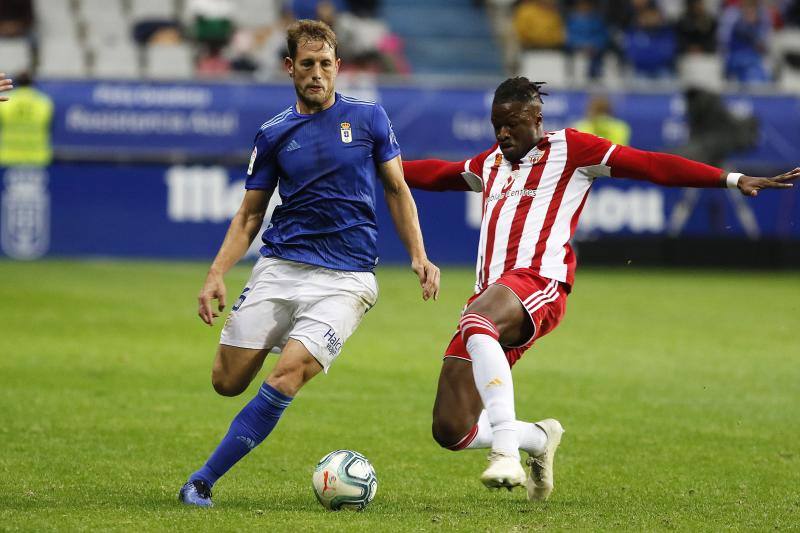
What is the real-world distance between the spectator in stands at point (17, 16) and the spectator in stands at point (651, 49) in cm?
994

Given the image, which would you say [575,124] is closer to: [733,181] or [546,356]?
[546,356]

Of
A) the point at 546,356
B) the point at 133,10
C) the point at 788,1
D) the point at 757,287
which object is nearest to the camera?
the point at 546,356

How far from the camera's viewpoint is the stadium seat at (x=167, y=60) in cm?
2164

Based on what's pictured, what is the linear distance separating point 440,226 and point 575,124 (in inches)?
99.8

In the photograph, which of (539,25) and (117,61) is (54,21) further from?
(539,25)

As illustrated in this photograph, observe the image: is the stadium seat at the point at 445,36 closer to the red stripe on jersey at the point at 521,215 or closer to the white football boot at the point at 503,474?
the red stripe on jersey at the point at 521,215

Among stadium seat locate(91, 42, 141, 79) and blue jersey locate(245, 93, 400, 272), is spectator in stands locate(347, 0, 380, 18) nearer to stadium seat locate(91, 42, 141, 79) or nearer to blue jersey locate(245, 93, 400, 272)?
stadium seat locate(91, 42, 141, 79)

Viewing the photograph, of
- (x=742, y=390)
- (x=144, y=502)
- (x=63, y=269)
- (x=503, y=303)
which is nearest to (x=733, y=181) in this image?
(x=503, y=303)

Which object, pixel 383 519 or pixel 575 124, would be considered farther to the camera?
pixel 575 124

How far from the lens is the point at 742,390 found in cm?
1058

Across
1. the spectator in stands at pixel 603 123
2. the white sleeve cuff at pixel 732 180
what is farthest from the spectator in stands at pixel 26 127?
the white sleeve cuff at pixel 732 180

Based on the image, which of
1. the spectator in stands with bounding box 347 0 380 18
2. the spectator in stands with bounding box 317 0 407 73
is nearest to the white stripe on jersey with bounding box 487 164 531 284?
the spectator in stands with bounding box 317 0 407 73

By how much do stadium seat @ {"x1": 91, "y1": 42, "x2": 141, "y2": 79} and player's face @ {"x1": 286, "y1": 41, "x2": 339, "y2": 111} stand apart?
15.6 metres

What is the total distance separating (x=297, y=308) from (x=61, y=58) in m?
16.2
